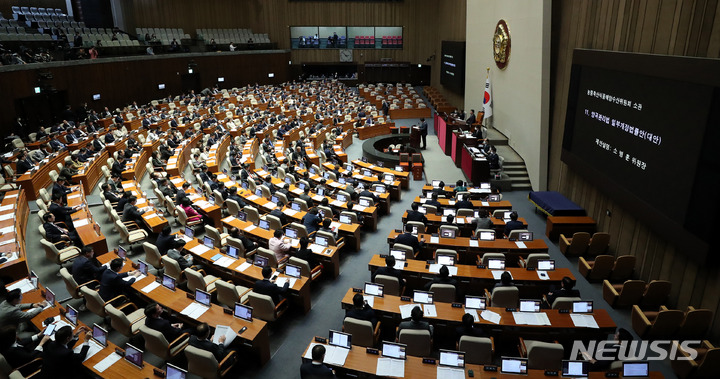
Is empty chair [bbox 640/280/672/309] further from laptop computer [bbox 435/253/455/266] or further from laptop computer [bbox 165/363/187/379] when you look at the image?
laptop computer [bbox 165/363/187/379]

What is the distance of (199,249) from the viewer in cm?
936

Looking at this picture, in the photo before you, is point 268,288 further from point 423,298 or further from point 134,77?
point 134,77

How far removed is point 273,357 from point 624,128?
867 centimetres

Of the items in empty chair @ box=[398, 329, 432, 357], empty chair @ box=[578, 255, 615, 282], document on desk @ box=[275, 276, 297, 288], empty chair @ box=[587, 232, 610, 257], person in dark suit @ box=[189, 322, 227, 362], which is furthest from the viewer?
empty chair @ box=[587, 232, 610, 257]

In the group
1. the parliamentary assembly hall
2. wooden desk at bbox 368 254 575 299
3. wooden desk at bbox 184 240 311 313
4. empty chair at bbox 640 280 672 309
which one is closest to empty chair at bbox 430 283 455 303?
the parliamentary assembly hall

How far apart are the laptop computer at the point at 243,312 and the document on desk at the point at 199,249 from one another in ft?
8.76

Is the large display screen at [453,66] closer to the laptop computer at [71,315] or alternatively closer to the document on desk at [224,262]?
the document on desk at [224,262]

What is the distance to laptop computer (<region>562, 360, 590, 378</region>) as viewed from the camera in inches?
217

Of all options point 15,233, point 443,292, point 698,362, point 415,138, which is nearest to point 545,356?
point 443,292

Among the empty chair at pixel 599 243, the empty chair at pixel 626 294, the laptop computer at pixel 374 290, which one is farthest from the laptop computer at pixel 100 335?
the empty chair at pixel 599 243

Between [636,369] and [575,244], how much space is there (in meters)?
5.29

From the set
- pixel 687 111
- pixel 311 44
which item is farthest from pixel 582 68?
pixel 311 44

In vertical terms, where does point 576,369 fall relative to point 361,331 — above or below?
above

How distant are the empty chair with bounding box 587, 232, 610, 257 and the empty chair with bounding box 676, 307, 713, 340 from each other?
3101mm
